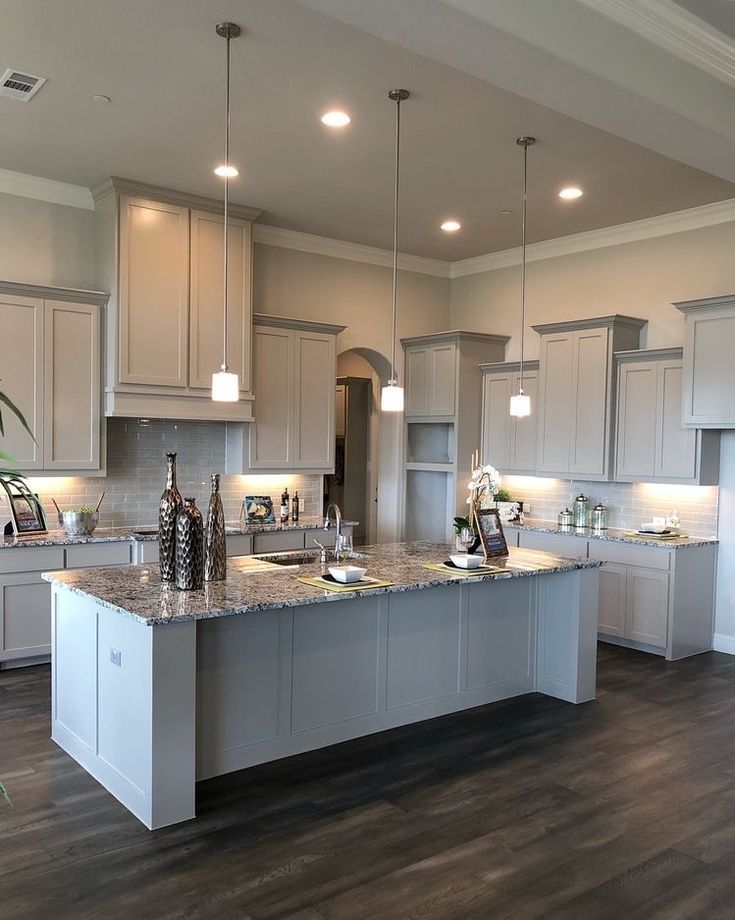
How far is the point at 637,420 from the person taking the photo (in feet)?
21.0

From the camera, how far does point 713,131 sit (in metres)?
3.73

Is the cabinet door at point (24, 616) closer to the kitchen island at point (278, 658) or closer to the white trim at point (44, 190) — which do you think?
the kitchen island at point (278, 658)

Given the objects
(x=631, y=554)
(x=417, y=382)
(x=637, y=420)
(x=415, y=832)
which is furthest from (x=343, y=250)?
(x=415, y=832)

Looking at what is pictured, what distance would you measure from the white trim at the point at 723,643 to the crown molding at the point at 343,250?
4.41 m

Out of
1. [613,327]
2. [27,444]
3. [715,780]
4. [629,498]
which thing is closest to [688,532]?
[629,498]

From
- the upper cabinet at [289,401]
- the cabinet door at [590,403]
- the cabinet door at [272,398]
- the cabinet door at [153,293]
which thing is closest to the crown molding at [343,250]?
the upper cabinet at [289,401]

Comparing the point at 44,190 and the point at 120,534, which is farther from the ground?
the point at 44,190

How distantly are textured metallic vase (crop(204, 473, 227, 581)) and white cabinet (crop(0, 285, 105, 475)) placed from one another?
2258 mm

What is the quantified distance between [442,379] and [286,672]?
4402 mm

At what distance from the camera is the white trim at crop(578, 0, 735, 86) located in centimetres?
326

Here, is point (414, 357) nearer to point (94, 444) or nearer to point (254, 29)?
point (94, 444)

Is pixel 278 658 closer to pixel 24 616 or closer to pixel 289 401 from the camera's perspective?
pixel 24 616

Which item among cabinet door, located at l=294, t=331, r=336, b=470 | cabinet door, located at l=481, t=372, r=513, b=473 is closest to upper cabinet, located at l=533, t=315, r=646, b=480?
cabinet door, located at l=481, t=372, r=513, b=473

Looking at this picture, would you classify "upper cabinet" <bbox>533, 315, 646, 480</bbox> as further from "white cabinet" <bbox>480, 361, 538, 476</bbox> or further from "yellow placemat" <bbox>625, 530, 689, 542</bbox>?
"yellow placemat" <bbox>625, 530, 689, 542</bbox>
